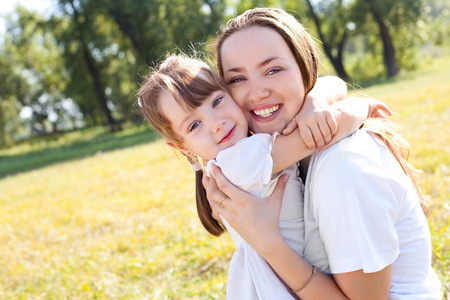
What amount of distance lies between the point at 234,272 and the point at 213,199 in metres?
0.37

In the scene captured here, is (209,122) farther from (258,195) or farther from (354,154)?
(354,154)

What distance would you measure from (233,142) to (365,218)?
0.86m

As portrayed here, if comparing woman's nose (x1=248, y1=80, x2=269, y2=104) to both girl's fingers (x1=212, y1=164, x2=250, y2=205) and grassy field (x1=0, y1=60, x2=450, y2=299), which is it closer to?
girl's fingers (x1=212, y1=164, x2=250, y2=205)

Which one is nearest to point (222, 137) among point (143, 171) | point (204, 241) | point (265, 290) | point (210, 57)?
point (265, 290)

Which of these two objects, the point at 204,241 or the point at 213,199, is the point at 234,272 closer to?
the point at 213,199

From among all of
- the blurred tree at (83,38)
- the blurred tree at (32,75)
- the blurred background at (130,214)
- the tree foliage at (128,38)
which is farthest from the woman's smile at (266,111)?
the blurred tree at (32,75)

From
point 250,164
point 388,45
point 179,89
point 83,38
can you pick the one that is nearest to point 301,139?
point 250,164

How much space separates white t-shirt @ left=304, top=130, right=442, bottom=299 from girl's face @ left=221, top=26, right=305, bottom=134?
0.36 m

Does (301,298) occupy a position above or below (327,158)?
below

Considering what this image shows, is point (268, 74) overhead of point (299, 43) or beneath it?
beneath

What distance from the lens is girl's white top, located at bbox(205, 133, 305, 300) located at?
5.62 feet

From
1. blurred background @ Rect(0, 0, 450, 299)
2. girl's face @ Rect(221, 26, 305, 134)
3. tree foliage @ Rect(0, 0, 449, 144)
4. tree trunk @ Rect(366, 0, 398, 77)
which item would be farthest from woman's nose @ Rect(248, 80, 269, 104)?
tree trunk @ Rect(366, 0, 398, 77)

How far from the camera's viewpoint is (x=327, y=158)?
1.60 meters

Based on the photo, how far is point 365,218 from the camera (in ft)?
4.70
